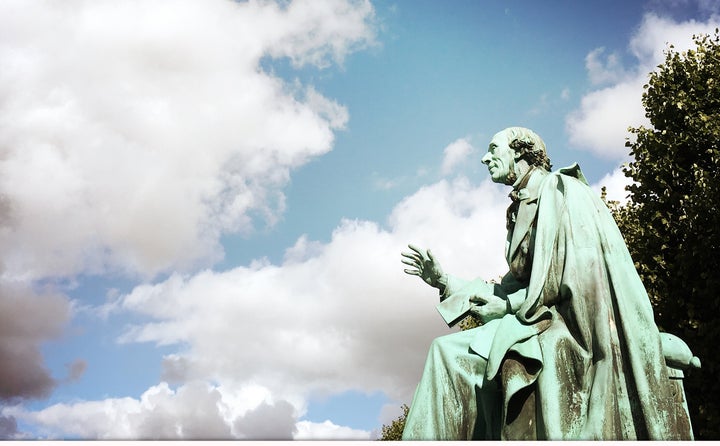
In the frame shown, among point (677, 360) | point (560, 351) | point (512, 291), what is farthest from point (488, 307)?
point (677, 360)

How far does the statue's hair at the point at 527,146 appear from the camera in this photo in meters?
6.27

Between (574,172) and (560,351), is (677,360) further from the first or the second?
(574,172)

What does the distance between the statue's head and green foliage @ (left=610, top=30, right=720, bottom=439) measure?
9149 mm

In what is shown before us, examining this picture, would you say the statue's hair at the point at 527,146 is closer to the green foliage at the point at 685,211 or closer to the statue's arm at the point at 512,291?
the statue's arm at the point at 512,291

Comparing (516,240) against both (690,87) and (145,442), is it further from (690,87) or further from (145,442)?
(690,87)

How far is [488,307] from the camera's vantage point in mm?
5832

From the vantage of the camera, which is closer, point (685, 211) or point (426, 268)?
point (426, 268)

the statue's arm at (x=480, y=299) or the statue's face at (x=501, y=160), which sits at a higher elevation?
the statue's face at (x=501, y=160)

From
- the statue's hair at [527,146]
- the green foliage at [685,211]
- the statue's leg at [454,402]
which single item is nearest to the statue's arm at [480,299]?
the statue's leg at [454,402]

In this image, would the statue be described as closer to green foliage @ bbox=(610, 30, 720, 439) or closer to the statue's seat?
the statue's seat

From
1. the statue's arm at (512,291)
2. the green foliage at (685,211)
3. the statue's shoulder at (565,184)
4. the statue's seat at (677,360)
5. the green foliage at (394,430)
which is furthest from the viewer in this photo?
the green foliage at (394,430)

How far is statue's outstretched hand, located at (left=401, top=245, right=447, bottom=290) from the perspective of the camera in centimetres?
645

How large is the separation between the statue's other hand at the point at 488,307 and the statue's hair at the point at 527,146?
4.14 feet

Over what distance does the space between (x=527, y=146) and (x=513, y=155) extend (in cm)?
14
